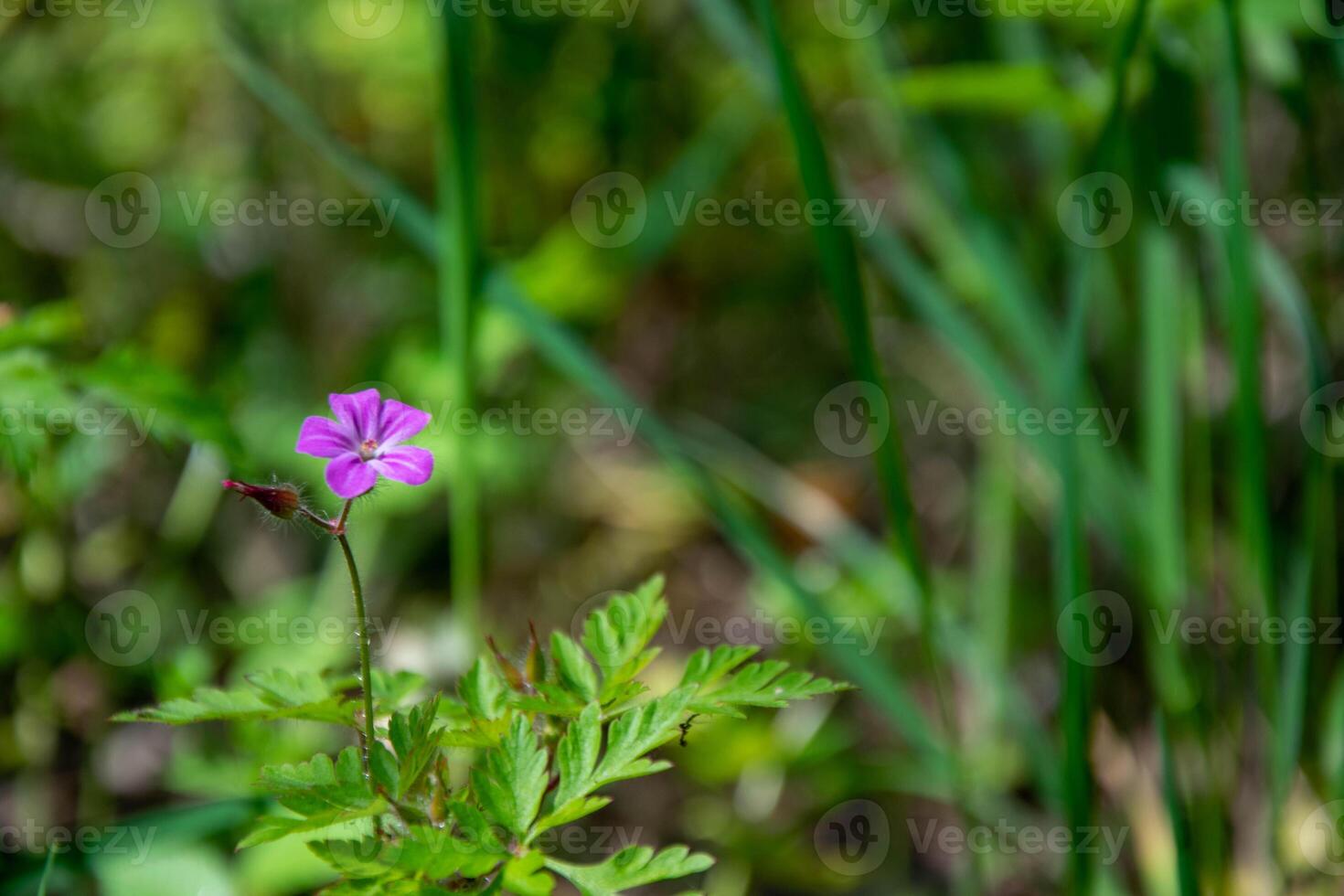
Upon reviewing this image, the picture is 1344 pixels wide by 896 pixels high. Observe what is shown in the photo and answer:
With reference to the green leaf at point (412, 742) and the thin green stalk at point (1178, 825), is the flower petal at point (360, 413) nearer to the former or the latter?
Answer: the green leaf at point (412, 742)

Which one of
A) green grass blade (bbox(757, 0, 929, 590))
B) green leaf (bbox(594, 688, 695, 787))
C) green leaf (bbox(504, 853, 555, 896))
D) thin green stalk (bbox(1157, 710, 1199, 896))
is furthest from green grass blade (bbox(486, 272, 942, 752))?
green leaf (bbox(504, 853, 555, 896))

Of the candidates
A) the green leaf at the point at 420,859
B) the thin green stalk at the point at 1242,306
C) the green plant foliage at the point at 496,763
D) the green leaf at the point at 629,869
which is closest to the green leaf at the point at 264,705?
the green plant foliage at the point at 496,763

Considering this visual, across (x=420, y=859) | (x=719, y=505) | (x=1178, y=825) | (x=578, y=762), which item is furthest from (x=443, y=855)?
(x=1178, y=825)

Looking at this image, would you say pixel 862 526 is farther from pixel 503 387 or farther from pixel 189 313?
pixel 189 313

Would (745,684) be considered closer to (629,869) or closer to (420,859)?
(629,869)

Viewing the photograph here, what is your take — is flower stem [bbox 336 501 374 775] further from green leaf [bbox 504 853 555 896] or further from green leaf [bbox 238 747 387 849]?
green leaf [bbox 504 853 555 896]

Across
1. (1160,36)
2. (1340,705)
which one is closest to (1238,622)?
(1340,705)

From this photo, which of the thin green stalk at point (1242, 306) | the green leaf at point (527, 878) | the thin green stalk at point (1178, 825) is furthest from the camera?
the thin green stalk at point (1242, 306)
